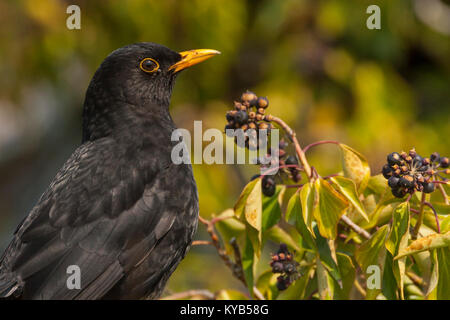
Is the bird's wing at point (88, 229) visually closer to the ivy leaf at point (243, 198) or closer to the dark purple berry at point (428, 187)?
the ivy leaf at point (243, 198)

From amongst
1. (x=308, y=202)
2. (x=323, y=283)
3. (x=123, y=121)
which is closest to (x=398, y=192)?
(x=308, y=202)

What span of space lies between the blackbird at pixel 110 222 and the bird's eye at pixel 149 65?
0.24 m

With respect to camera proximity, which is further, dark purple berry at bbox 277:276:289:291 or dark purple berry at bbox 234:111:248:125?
dark purple berry at bbox 277:276:289:291

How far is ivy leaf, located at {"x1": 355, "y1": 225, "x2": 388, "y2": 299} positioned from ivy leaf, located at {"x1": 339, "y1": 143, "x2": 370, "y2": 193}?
254mm

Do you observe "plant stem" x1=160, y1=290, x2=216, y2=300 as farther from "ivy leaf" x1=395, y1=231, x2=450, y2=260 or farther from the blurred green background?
the blurred green background

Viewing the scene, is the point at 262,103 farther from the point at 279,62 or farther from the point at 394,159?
the point at 279,62

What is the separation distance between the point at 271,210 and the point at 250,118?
1.47 feet

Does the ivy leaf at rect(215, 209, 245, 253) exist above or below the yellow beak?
below

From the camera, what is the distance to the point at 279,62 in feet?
22.1

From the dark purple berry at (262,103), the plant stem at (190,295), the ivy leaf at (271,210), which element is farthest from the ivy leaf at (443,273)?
the plant stem at (190,295)

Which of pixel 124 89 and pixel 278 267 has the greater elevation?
pixel 124 89

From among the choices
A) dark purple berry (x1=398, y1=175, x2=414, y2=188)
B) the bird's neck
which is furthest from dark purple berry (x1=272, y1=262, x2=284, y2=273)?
the bird's neck

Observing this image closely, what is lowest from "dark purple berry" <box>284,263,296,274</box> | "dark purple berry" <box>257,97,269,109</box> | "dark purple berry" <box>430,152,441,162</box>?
"dark purple berry" <box>284,263,296,274</box>

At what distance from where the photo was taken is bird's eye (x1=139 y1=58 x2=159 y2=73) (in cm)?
294
